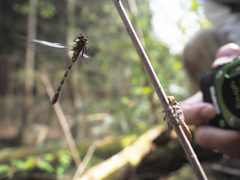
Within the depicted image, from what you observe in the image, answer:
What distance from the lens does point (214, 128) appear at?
1.22 metres

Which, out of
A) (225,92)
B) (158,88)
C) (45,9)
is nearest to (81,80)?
(45,9)

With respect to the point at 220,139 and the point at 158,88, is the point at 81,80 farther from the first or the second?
the point at 158,88

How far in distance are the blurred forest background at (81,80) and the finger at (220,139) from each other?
863 mm

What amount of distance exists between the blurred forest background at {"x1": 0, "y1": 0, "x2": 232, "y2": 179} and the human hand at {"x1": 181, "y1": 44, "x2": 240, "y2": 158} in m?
0.89

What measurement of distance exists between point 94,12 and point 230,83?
21.2ft

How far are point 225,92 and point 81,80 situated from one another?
7.19m

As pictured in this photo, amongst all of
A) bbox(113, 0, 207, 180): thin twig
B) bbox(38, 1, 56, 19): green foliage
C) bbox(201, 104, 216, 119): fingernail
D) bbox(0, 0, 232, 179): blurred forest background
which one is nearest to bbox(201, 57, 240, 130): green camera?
bbox(201, 104, 216, 119): fingernail

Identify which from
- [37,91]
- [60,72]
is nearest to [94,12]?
[60,72]

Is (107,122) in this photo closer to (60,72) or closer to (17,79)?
(60,72)

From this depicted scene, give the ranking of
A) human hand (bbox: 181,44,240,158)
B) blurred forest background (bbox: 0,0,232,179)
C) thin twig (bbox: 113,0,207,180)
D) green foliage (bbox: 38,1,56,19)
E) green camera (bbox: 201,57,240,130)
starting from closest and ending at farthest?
thin twig (bbox: 113,0,207,180) → green camera (bbox: 201,57,240,130) → human hand (bbox: 181,44,240,158) → blurred forest background (bbox: 0,0,232,179) → green foliage (bbox: 38,1,56,19)

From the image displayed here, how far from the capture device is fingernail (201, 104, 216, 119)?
1.13 meters

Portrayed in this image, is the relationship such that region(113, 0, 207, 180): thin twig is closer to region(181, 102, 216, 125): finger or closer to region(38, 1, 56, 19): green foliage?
region(181, 102, 216, 125): finger

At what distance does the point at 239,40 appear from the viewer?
1863mm

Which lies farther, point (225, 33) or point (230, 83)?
point (225, 33)
